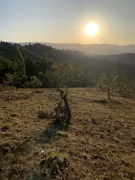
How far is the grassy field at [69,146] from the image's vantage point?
1397 cm

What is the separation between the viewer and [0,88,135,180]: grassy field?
1397cm

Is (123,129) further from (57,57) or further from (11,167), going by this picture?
(57,57)

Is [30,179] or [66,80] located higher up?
[66,80]

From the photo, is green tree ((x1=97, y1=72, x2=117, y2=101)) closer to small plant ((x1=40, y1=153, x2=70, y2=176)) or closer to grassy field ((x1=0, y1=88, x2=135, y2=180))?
grassy field ((x1=0, y1=88, x2=135, y2=180))

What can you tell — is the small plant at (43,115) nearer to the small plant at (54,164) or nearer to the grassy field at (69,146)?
the grassy field at (69,146)

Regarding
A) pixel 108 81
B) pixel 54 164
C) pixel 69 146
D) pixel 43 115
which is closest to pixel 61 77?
pixel 108 81

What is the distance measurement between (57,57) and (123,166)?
536 ft

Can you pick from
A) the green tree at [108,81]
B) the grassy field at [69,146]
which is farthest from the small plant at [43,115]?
the green tree at [108,81]

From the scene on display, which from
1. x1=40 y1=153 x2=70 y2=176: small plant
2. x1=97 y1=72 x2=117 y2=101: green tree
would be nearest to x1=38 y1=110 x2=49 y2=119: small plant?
x1=40 y1=153 x2=70 y2=176: small plant

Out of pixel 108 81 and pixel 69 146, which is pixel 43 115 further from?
pixel 108 81

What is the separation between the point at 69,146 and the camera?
57.7 feet

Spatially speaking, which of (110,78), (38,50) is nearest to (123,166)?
(110,78)

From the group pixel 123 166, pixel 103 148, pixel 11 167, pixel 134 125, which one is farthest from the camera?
pixel 134 125

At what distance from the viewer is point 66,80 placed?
116 ft
